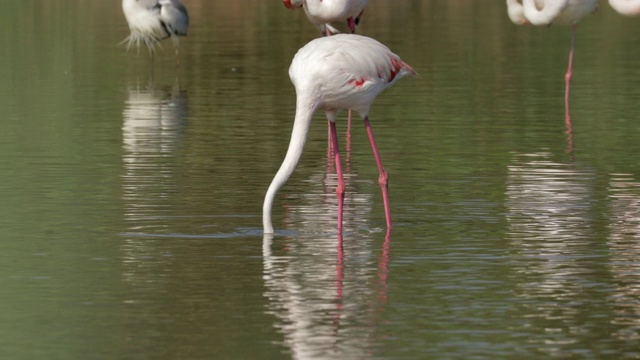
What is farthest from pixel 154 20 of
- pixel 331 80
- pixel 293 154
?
pixel 293 154

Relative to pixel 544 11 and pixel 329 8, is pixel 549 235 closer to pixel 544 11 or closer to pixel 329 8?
pixel 329 8

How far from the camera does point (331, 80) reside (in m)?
10.4

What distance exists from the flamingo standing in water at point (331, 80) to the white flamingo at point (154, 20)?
1459cm

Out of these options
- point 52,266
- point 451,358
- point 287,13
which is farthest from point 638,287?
point 287,13

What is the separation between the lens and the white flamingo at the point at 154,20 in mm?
25344

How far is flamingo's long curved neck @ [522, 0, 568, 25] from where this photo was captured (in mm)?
18812

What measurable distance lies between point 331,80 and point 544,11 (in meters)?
8.91

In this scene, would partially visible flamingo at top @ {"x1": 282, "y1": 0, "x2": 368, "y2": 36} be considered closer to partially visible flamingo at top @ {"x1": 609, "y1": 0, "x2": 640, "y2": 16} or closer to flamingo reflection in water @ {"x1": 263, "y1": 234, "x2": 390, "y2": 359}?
partially visible flamingo at top @ {"x1": 609, "y1": 0, "x2": 640, "y2": 16}

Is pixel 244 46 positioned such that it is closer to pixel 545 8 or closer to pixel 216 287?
pixel 545 8

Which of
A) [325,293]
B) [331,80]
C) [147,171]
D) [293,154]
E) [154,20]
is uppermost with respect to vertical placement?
[154,20]

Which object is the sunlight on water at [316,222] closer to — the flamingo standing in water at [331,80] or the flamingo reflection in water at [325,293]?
the flamingo reflection in water at [325,293]

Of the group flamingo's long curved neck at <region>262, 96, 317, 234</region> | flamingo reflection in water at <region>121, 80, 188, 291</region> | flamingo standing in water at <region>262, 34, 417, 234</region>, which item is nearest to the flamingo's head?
flamingo reflection in water at <region>121, 80, 188, 291</region>

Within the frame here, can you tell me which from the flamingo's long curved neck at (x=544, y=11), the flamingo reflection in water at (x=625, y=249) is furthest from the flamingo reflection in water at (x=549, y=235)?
the flamingo's long curved neck at (x=544, y=11)

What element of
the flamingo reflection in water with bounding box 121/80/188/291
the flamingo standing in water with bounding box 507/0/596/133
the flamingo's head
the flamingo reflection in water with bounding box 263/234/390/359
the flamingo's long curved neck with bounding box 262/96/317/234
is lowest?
the flamingo reflection in water with bounding box 263/234/390/359
